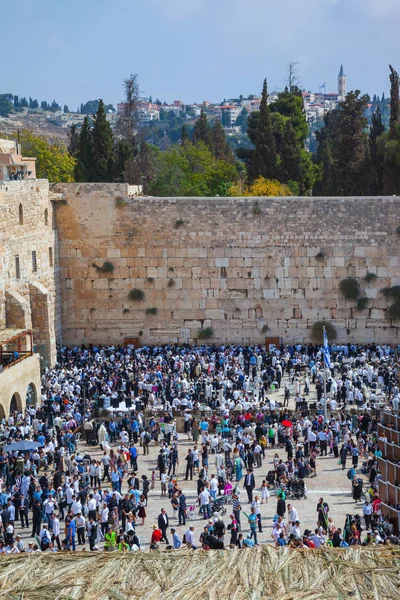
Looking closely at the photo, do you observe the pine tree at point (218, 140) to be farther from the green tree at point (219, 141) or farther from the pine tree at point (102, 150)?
the pine tree at point (102, 150)

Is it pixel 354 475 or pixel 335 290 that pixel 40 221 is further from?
pixel 354 475

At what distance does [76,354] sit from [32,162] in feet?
33.0

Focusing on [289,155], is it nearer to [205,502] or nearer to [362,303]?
[362,303]

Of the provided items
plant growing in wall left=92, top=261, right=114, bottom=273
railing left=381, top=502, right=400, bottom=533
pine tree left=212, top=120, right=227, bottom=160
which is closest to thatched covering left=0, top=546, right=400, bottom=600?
railing left=381, top=502, right=400, bottom=533

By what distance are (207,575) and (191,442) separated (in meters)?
14.3

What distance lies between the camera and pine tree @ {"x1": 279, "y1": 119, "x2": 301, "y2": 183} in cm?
4819

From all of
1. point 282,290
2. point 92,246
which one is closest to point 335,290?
point 282,290

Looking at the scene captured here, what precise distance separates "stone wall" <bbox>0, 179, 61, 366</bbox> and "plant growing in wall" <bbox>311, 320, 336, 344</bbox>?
8.14m

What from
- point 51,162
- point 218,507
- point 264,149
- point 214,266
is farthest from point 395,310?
point 51,162

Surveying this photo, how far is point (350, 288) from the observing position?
38.1 meters

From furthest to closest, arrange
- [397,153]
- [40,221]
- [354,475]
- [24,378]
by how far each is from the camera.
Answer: [397,153], [40,221], [24,378], [354,475]

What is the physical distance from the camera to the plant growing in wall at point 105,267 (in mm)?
38531

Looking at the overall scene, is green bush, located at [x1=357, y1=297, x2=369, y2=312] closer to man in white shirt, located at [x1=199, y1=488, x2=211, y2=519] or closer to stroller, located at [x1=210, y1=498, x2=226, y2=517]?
stroller, located at [x1=210, y1=498, x2=226, y2=517]

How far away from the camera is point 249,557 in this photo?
15.4 meters
